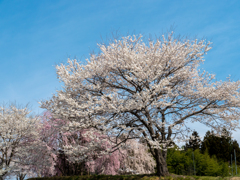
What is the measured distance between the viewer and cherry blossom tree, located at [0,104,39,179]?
49.3 ft

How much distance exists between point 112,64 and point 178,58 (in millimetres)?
3883

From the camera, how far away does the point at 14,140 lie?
15695 mm

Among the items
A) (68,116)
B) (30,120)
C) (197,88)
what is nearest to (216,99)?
(197,88)

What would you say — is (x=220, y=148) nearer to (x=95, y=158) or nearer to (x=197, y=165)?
(x=197, y=165)

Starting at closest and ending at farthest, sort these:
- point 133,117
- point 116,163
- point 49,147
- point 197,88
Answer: point 133,117 < point 197,88 < point 49,147 < point 116,163

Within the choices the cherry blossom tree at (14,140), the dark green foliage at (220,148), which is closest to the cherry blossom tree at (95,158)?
the cherry blossom tree at (14,140)

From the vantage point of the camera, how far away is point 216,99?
11914mm

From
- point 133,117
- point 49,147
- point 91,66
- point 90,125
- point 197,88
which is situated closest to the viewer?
point 90,125

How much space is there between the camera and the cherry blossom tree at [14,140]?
15023 millimetres

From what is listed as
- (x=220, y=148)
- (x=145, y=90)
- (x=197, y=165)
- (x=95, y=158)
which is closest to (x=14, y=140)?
(x=95, y=158)

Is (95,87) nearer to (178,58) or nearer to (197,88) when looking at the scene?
(178,58)

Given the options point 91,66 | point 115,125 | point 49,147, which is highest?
point 91,66

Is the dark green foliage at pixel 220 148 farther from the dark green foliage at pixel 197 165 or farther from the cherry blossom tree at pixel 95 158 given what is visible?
the cherry blossom tree at pixel 95 158

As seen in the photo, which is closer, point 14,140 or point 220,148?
point 14,140
